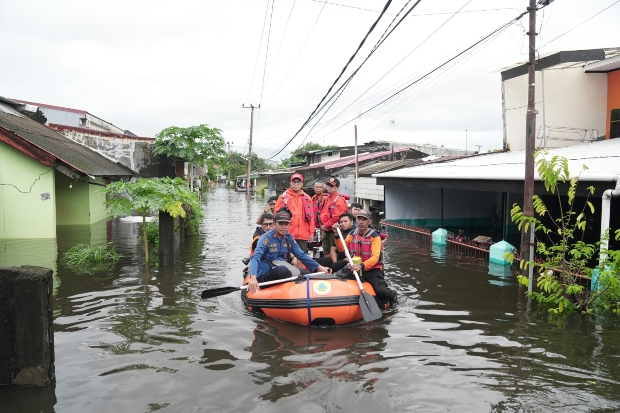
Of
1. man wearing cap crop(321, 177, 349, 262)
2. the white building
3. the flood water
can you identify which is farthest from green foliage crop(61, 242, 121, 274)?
the white building

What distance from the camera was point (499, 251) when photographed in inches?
478

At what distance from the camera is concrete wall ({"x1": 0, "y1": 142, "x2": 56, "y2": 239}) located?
13.3 meters

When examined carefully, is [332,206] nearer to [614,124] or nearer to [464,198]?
[464,198]

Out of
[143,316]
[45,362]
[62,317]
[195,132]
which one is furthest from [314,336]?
[195,132]

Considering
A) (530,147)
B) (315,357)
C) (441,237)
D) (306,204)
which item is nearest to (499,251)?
(441,237)

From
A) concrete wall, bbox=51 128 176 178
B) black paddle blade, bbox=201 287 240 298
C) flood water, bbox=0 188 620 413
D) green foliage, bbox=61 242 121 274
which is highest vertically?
concrete wall, bbox=51 128 176 178

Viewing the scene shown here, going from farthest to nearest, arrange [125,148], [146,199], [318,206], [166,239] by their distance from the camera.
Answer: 1. [125,148]
2. [166,239]
3. [318,206]
4. [146,199]

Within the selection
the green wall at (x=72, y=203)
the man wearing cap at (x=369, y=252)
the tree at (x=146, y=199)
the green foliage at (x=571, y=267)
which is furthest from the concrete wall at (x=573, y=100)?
the green wall at (x=72, y=203)

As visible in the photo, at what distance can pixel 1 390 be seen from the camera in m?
4.83

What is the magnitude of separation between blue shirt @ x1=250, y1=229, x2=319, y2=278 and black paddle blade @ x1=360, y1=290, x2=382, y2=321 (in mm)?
1136

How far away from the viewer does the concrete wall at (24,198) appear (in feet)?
43.5

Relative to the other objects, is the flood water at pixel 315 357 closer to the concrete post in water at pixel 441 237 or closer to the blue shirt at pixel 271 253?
the blue shirt at pixel 271 253

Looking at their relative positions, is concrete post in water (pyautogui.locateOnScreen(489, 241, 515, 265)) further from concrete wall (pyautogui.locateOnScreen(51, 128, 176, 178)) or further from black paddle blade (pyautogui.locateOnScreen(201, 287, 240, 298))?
concrete wall (pyautogui.locateOnScreen(51, 128, 176, 178))

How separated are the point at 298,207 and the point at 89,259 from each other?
17.1ft
